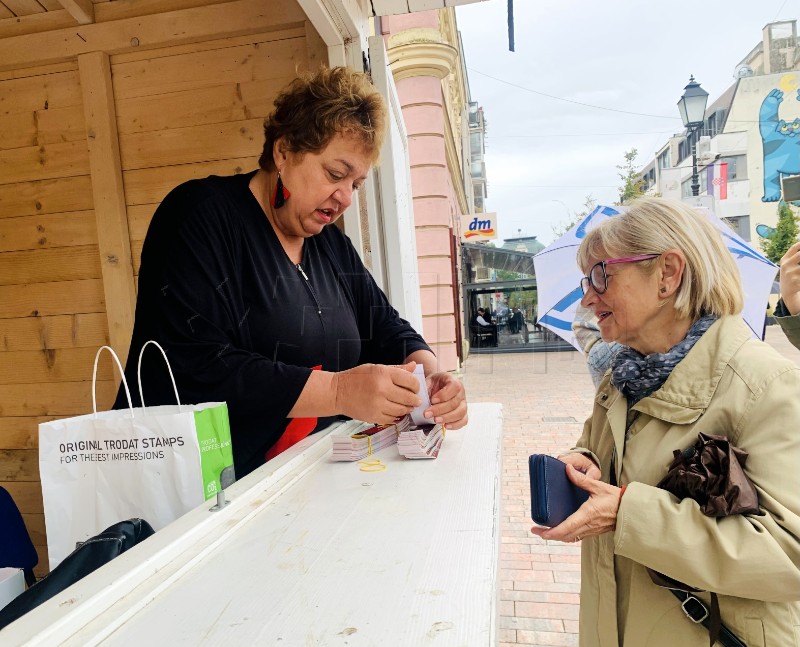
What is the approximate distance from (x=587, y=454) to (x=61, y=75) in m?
2.92

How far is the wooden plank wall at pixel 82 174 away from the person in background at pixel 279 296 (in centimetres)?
112

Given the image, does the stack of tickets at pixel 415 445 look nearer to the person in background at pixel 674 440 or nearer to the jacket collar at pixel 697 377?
the person in background at pixel 674 440

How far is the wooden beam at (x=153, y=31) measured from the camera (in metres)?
2.52

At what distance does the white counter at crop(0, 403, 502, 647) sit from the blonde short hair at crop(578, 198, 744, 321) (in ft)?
2.10

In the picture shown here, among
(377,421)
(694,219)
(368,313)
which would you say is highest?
(694,219)

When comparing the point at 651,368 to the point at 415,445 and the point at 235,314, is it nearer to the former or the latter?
the point at 415,445

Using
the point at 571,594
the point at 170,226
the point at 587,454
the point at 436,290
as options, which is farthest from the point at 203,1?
the point at 436,290

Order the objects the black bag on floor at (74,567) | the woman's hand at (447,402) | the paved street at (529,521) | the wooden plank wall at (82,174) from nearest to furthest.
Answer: the black bag on floor at (74,567) < the woman's hand at (447,402) < the wooden plank wall at (82,174) < the paved street at (529,521)

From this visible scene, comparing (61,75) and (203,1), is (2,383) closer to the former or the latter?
(61,75)

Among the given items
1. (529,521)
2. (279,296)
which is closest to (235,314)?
(279,296)

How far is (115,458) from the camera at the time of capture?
3.60 feet

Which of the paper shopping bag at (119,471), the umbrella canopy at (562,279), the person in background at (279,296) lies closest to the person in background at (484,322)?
the umbrella canopy at (562,279)

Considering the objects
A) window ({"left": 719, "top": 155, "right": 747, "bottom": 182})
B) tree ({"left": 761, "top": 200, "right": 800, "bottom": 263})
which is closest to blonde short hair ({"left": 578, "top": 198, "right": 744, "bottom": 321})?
tree ({"left": 761, "top": 200, "right": 800, "bottom": 263})

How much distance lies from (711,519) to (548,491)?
292 mm
